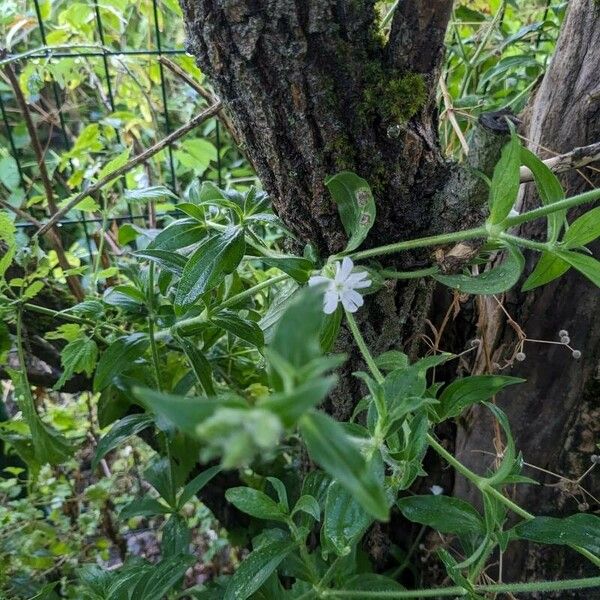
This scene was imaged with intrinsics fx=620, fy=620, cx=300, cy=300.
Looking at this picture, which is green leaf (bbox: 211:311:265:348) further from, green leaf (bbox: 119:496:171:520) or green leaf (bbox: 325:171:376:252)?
green leaf (bbox: 119:496:171:520)

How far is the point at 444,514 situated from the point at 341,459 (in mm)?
373

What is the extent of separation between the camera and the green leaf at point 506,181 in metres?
0.44

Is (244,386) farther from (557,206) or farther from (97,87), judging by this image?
(97,87)

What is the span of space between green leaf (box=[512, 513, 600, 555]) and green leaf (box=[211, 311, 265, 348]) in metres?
0.30

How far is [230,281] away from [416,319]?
8.0 inches

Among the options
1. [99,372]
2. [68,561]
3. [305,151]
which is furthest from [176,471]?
[305,151]

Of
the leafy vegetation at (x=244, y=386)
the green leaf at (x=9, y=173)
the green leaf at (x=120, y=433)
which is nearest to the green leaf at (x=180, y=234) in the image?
the leafy vegetation at (x=244, y=386)

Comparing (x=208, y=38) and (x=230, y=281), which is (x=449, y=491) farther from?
(x=208, y=38)

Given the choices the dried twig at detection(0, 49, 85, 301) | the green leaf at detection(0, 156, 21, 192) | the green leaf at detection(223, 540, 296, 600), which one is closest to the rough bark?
the green leaf at detection(223, 540, 296, 600)

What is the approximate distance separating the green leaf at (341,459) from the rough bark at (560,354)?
0.45 meters

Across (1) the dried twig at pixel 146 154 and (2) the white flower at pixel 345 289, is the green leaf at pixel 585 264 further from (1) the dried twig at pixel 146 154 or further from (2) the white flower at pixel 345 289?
(1) the dried twig at pixel 146 154

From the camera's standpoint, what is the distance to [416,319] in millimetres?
669

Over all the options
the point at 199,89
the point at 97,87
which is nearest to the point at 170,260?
the point at 199,89

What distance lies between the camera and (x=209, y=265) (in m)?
0.54
